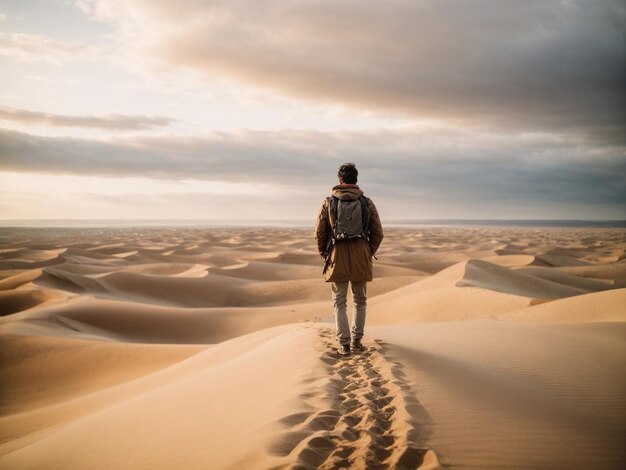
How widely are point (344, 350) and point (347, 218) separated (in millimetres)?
1451

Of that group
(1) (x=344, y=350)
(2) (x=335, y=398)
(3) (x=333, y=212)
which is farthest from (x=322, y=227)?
(2) (x=335, y=398)

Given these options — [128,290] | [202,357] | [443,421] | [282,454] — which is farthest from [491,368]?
[128,290]

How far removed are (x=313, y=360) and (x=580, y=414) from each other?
240cm

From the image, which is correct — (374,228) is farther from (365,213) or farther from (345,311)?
(345,311)

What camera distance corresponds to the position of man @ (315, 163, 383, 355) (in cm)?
502

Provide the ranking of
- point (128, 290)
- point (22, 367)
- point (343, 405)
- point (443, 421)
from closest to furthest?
point (443, 421), point (343, 405), point (22, 367), point (128, 290)

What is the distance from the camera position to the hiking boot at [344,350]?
16.3ft

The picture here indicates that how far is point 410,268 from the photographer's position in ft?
94.7

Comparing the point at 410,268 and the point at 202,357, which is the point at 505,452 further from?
the point at 410,268

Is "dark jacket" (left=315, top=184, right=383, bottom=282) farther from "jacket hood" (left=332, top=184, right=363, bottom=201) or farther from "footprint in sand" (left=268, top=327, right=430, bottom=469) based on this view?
"footprint in sand" (left=268, top=327, right=430, bottom=469)

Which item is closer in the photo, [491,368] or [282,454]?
[282,454]

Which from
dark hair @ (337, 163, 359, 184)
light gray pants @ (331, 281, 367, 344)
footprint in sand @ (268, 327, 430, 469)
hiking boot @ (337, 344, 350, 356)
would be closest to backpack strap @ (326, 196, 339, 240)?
dark hair @ (337, 163, 359, 184)

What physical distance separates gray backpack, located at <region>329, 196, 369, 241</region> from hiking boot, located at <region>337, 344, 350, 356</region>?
1.19 metres

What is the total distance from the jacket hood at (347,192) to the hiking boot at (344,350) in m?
1.63
